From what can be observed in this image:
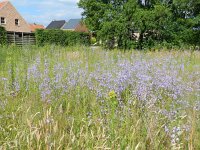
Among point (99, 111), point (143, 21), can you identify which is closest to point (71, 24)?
point (143, 21)

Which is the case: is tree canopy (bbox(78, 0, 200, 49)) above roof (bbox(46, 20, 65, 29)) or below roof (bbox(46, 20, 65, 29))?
below

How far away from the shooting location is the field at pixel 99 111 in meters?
2.18

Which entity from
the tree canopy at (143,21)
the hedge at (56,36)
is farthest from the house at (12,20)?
the tree canopy at (143,21)

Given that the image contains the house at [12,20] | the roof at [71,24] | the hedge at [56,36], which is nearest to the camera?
the hedge at [56,36]

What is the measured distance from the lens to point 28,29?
45.7 m

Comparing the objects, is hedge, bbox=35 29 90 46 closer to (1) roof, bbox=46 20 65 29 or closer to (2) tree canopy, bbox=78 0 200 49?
(2) tree canopy, bbox=78 0 200 49

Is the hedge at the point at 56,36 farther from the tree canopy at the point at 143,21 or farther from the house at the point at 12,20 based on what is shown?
the house at the point at 12,20

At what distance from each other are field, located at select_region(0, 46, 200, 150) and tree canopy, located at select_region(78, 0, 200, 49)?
1518cm

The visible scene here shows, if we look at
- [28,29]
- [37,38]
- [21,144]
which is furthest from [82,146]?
[28,29]

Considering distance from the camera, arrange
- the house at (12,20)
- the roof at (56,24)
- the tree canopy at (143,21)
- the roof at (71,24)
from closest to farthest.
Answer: the tree canopy at (143,21) < the house at (12,20) < the roof at (71,24) < the roof at (56,24)

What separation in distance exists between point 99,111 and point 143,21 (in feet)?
58.2

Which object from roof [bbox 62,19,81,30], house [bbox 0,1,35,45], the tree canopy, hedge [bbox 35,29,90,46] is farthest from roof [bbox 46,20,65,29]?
the tree canopy

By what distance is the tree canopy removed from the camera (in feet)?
65.7

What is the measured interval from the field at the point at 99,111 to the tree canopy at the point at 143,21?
1518 centimetres
